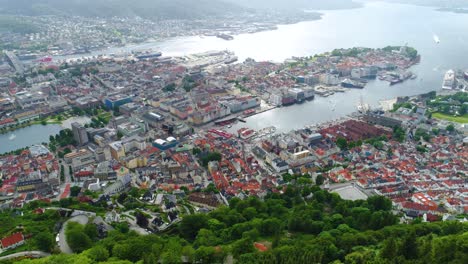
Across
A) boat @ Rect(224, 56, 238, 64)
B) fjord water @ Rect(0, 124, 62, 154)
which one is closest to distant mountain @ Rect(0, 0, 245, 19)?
boat @ Rect(224, 56, 238, 64)

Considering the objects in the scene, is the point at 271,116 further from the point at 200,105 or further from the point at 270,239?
the point at 270,239

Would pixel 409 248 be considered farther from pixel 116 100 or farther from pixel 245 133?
pixel 116 100

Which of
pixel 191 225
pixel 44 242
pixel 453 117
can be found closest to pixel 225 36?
pixel 453 117

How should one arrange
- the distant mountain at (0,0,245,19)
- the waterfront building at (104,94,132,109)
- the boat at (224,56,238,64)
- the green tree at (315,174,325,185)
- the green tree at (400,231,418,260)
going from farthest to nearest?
the distant mountain at (0,0,245,19), the boat at (224,56,238,64), the waterfront building at (104,94,132,109), the green tree at (315,174,325,185), the green tree at (400,231,418,260)

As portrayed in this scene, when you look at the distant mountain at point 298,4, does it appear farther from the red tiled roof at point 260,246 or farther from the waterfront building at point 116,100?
the red tiled roof at point 260,246

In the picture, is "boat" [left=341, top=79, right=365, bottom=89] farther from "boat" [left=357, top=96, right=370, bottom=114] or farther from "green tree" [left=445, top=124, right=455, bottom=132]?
"green tree" [left=445, top=124, right=455, bottom=132]

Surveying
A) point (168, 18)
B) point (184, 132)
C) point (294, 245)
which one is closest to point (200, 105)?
point (184, 132)

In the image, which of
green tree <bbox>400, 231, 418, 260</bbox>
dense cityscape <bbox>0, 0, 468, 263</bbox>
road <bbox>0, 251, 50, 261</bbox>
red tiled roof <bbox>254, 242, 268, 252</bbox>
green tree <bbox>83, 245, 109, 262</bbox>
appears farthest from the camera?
red tiled roof <bbox>254, 242, 268, 252</bbox>
